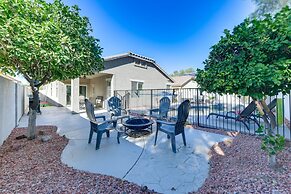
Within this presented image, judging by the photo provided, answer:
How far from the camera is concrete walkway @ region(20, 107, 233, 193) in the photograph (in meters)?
2.66

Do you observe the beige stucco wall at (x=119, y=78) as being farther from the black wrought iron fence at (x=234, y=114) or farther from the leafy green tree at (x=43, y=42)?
the leafy green tree at (x=43, y=42)

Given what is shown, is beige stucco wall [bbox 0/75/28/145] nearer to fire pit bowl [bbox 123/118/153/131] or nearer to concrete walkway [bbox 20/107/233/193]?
concrete walkway [bbox 20/107/233/193]

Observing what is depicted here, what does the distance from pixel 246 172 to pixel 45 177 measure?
11.6ft

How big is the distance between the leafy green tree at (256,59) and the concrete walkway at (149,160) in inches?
63.9

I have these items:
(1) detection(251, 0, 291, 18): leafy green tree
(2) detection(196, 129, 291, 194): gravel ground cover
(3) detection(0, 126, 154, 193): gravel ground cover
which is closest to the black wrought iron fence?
(2) detection(196, 129, 291, 194): gravel ground cover

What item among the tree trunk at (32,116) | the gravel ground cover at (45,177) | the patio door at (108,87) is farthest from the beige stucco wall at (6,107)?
the patio door at (108,87)

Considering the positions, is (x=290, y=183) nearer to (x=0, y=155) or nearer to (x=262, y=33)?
(x=262, y=33)

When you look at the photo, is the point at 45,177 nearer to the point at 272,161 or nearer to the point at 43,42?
the point at 43,42

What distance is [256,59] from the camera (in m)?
2.27

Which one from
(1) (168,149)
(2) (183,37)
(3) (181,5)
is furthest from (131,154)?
(2) (183,37)

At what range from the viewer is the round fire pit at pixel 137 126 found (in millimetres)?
4828

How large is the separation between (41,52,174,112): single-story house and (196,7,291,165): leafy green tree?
9480 millimetres

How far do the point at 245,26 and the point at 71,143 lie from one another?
5.01 metres

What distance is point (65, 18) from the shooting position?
411 cm
